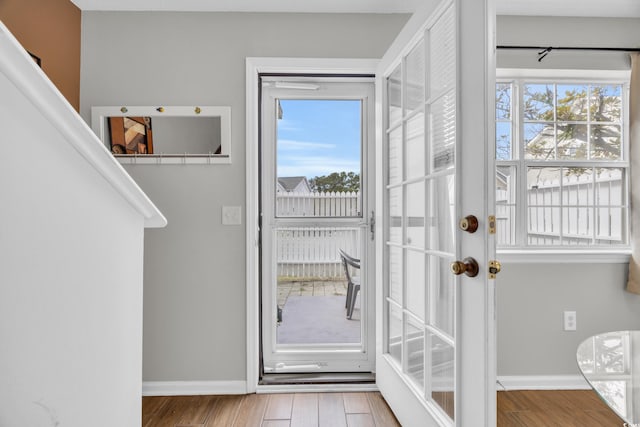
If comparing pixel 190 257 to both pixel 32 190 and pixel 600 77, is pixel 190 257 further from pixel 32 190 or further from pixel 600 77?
pixel 600 77

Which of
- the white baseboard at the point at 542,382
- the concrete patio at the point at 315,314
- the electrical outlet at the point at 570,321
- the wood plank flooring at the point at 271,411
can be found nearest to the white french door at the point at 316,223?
the concrete patio at the point at 315,314

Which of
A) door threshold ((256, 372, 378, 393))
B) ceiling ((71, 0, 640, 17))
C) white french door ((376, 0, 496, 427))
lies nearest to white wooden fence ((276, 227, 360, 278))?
white french door ((376, 0, 496, 427))

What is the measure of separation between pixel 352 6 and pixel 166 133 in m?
1.40

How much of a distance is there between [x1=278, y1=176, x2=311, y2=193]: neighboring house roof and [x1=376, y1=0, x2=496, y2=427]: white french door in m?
0.62

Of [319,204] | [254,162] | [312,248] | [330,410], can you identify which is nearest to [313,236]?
[312,248]

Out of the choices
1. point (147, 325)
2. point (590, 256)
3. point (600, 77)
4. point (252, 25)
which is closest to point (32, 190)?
point (147, 325)

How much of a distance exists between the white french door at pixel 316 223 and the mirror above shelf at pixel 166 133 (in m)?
Answer: 0.33

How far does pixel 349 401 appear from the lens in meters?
2.06

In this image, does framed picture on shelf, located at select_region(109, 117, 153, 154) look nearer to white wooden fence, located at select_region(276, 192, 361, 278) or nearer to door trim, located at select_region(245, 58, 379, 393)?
door trim, located at select_region(245, 58, 379, 393)

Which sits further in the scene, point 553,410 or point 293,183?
point 293,183

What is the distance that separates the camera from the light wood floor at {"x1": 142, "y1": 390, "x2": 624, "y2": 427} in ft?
5.94

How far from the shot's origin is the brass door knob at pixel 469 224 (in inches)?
44.6

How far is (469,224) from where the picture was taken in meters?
1.14

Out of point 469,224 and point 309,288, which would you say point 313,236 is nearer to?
point 309,288
